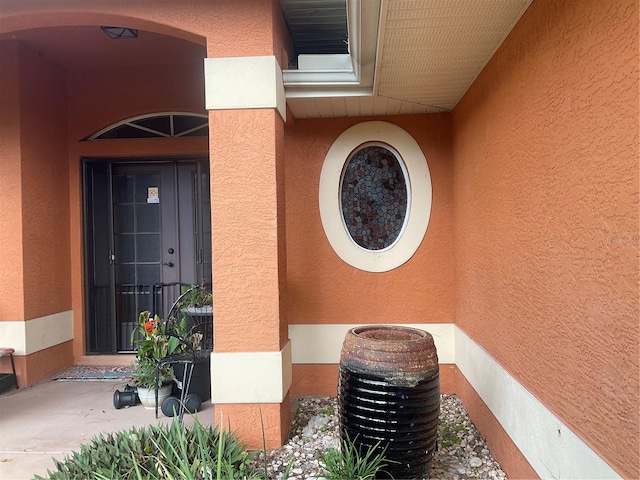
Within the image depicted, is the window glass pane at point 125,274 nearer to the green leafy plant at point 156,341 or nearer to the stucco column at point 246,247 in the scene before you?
the green leafy plant at point 156,341

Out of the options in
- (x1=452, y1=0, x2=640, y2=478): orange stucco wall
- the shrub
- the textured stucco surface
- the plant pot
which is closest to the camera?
(x1=452, y1=0, x2=640, y2=478): orange stucco wall

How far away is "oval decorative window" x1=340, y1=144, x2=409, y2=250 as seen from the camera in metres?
4.06

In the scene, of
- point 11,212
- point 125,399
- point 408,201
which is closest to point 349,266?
point 408,201

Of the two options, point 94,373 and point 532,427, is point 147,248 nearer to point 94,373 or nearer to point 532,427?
point 94,373

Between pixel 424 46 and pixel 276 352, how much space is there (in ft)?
7.53

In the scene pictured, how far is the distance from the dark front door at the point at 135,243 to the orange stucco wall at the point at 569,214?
11.4 ft

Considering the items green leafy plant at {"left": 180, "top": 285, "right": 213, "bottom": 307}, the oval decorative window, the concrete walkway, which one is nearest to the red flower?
green leafy plant at {"left": 180, "top": 285, "right": 213, "bottom": 307}

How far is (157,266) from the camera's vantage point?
5.11m

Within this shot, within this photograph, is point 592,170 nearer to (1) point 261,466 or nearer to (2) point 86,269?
(1) point 261,466

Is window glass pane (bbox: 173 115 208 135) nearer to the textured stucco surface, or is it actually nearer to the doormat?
the textured stucco surface

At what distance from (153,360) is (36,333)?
1.63 meters

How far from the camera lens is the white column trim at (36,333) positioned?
167 inches

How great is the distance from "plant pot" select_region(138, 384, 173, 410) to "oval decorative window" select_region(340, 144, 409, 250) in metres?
2.22

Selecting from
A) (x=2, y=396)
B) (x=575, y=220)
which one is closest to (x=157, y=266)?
(x=2, y=396)
